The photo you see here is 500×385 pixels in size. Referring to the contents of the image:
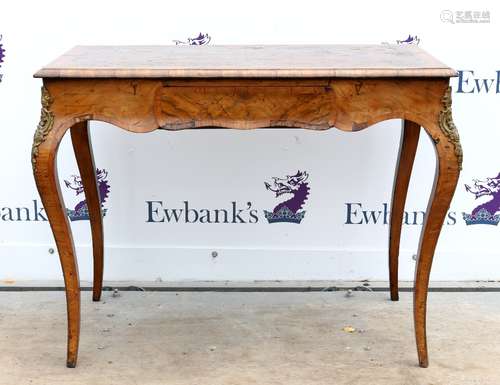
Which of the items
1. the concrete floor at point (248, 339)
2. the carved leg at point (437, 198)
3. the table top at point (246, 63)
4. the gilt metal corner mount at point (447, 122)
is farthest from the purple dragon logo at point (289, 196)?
the gilt metal corner mount at point (447, 122)

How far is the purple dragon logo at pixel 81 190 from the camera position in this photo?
305cm

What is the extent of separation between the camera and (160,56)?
7.89ft

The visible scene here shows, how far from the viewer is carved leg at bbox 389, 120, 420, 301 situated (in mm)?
2697

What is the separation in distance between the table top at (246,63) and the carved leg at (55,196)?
0.15m

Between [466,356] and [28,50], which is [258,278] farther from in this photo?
[28,50]

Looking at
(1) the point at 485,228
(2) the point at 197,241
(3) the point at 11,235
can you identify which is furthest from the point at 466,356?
(3) the point at 11,235

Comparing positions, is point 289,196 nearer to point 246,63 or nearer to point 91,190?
point 91,190

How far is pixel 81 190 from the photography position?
308cm

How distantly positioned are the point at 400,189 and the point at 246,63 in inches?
34.3

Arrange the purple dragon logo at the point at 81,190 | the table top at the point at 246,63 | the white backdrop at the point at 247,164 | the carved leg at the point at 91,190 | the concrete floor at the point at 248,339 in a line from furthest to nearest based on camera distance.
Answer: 1. the purple dragon logo at the point at 81,190
2. the white backdrop at the point at 247,164
3. the carved leg at the point at 91,190
4. the concrete floor at the point at 248,339
5. the table top at the point at 246,63

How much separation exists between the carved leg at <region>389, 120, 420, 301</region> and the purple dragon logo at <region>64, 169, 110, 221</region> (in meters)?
1.11

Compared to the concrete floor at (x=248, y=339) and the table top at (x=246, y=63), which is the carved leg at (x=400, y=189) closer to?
the concrete floor at (x=248, y=339)

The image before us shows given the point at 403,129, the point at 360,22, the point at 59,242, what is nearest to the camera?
the point at 59,242

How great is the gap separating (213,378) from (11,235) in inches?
47.9
